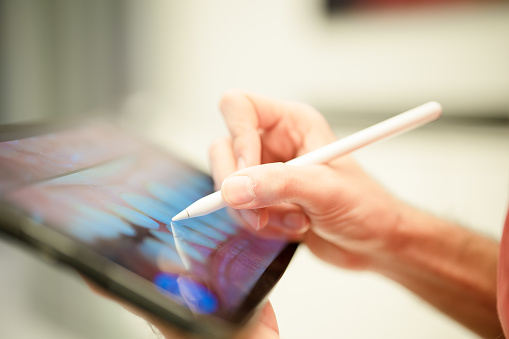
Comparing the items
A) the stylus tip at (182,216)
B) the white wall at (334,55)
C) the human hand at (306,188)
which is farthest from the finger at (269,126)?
the white wall at (334,55)

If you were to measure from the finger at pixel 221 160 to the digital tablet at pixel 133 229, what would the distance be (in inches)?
0.6

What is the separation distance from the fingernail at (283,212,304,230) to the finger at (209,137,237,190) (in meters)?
0.07

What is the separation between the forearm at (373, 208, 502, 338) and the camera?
1.15ft

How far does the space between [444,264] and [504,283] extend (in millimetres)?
144

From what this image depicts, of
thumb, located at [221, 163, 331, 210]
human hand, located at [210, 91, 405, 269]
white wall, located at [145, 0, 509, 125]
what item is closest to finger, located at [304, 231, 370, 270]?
human hand, located at [210, 91, 405, 269]

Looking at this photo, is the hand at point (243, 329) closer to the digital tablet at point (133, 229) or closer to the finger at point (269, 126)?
the digital tablet at point (133, 229)

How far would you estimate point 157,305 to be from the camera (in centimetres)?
17

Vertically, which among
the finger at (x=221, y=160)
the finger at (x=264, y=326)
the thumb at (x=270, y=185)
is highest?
the thumb at (x=270, y=185)

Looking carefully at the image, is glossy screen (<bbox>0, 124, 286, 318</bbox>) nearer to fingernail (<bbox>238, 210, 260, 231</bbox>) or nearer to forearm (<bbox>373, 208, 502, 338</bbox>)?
fingernail (<bbox>238, 210, 260, 231</bbox>)

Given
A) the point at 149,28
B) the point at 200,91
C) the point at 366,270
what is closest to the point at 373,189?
the point at 366,270

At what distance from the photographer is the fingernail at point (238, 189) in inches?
10.3

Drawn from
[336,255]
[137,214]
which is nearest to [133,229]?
[137,214]

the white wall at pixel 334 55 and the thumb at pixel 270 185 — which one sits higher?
the white wall at pixel 334 55

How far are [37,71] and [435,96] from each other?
1002 millimetres
